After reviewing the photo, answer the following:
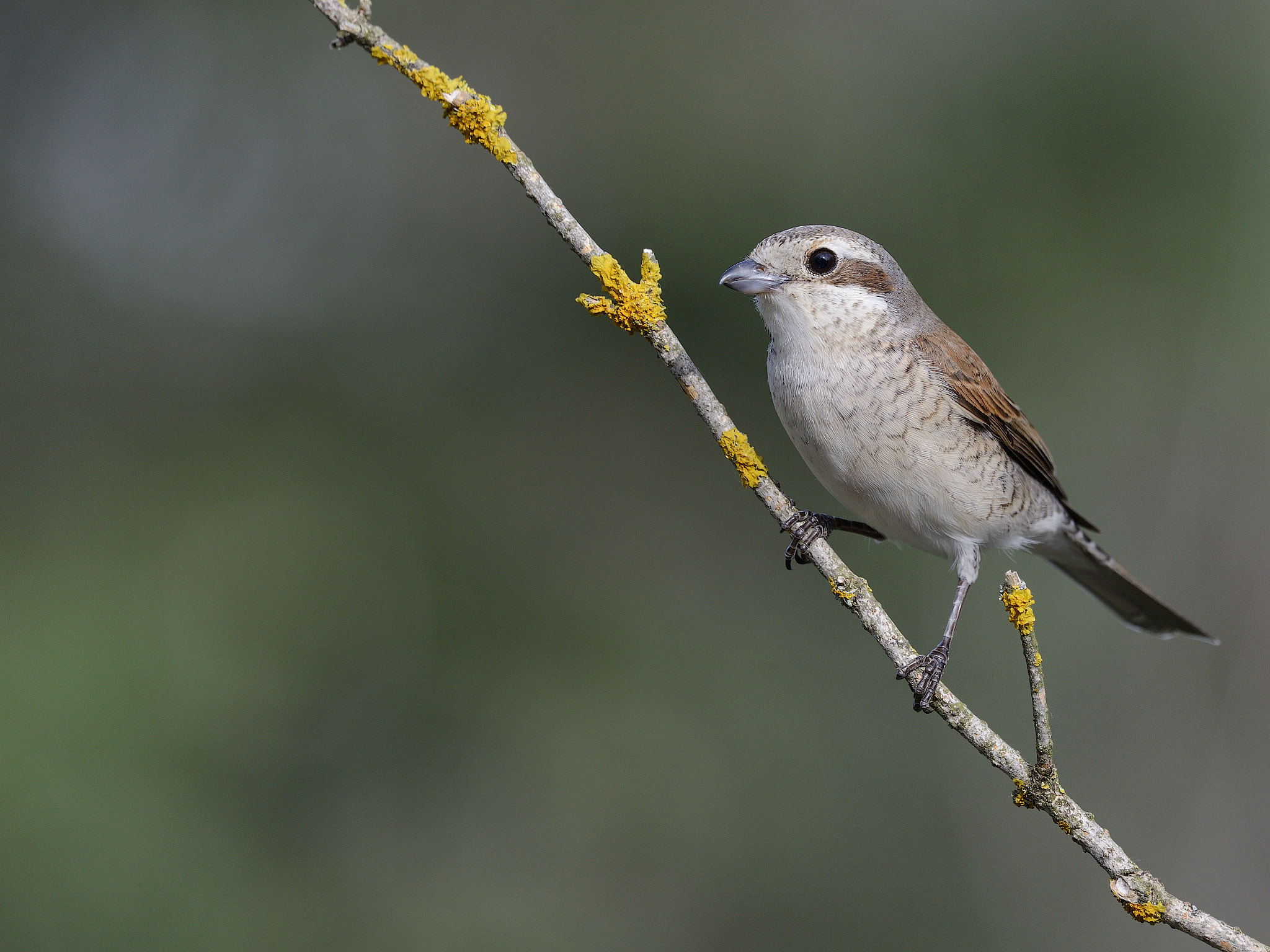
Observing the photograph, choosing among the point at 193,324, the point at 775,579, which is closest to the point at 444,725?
the point at 775,579

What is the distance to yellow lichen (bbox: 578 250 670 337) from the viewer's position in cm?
243

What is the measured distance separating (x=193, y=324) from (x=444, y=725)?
10.9 feet

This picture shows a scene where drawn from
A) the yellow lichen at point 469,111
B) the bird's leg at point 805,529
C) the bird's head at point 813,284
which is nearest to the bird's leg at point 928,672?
the bird's leg at point 805,529

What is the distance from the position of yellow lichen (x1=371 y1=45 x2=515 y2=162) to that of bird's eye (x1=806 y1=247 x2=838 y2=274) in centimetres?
113

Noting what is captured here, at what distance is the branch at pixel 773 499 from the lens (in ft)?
6.57

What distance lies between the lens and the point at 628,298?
2443mm

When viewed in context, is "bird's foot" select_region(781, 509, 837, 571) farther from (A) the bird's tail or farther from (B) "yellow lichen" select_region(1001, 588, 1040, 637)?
(A) the bird's tail

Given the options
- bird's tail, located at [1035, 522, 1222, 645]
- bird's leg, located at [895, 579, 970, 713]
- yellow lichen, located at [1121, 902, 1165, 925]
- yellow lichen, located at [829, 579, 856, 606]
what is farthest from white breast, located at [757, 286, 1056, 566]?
yellow lichen, located at [1121, 902, 1165, 925]

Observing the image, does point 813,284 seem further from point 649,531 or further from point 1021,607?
point 649,531

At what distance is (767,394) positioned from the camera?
6254 mm

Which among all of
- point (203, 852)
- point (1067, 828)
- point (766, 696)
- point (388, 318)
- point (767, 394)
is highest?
point (767, 394)

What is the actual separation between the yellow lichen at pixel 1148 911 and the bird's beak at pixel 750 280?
6.05ft

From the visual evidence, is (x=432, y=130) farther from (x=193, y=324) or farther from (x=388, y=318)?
(x=193, y=324)

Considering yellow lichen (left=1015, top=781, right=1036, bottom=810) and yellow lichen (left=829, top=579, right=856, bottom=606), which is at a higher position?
yellow lichen (left=829, top=579, right=856, bottom=606)
